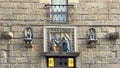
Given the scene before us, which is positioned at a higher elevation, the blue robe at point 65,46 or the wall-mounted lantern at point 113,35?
the wall-mounted lantern at point 113,35

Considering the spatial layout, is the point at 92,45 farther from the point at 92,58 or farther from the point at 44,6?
the point at 44,6

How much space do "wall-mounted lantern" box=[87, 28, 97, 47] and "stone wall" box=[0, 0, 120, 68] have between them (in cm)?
13

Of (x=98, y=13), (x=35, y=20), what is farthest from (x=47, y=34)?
(x=98, y=13)

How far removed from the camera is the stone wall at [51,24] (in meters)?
18.7

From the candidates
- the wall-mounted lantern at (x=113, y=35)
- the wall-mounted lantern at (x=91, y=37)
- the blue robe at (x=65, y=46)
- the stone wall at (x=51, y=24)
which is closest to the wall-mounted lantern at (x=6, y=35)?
the stone wall at (x=51, y=24)

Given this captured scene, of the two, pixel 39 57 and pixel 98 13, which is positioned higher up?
pixel 98 13

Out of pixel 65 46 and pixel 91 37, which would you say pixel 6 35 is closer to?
pixel 65 46

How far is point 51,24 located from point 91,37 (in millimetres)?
1367

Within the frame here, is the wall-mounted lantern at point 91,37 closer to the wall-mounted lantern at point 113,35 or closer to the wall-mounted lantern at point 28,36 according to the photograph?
the wall-mounted lantern at point 113,35

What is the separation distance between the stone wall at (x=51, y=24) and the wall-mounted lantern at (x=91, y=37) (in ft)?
0.43

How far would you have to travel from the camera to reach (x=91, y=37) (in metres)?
18.7

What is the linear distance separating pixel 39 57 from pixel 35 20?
1.22m

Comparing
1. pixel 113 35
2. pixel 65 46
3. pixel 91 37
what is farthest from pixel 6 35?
pixel 113 35

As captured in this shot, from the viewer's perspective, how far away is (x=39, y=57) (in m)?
18.7
